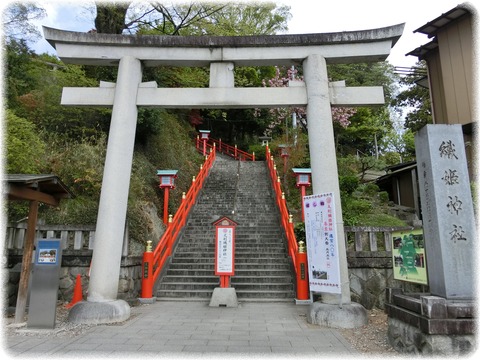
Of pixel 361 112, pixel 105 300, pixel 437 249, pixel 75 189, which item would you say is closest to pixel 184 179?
pixel 75 189

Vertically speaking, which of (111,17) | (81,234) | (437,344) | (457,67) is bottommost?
(437,344)

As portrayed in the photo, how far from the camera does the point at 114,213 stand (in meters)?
6.36

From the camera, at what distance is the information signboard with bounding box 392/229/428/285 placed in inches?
185

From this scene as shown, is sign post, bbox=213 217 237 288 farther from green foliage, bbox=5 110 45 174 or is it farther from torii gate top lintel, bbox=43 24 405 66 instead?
green foliage, bbox=5 110 45 174

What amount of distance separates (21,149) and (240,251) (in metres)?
6.72

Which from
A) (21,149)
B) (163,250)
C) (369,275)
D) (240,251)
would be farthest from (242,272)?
(21,149)

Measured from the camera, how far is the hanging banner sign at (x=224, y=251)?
25.5 ft

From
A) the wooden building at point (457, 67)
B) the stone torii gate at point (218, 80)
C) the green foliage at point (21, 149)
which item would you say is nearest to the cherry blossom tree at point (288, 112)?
the wooden building at point (457, 67)

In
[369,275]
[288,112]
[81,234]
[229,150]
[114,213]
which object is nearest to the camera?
[114,213]

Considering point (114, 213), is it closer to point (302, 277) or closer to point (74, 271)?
point (74, 271)

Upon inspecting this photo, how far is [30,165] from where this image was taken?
338 inches

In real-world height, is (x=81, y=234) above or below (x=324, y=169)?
below

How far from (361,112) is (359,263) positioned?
19.3m

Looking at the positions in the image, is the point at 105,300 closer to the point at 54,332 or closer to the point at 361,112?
the point at 54,332
